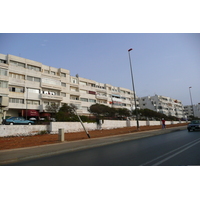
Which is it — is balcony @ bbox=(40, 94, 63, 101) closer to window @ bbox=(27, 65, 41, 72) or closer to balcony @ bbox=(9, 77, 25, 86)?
balcony @ bbox=(9, 77, 25, 86)

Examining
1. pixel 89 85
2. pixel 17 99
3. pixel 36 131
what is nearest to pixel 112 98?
pixel 89 85

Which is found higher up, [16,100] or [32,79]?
[32,79]

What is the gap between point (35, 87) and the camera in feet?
145

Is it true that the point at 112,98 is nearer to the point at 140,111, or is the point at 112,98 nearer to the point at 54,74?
the point at 140,111

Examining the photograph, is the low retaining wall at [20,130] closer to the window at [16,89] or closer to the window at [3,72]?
the window at [16,89]

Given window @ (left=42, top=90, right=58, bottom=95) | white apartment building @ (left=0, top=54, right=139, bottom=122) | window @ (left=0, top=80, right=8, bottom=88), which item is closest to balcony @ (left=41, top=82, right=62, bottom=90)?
white apartment building @ (left=0, top=54, right=139, bottom=122)

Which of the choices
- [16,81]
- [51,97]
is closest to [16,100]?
[16,81]

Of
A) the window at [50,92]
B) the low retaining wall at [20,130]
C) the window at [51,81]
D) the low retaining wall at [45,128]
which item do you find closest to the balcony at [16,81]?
the window at [51,81]

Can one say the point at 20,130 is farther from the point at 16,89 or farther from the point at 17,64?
the point at 17,64

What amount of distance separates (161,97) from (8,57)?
90227mm

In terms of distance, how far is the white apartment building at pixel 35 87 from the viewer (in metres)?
39.9

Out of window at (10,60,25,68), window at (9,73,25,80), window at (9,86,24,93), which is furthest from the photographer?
window at (10,60,25,68)

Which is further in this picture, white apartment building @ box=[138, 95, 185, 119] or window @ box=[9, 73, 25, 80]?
white apartment building @ box=[138, 95, 185, 119]

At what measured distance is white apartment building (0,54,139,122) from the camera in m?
39.9
